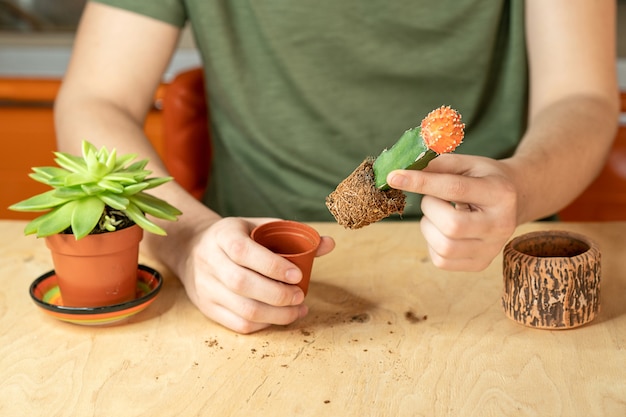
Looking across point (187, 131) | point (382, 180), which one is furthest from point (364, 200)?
point (187, 131)

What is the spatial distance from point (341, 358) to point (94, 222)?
0.34 m

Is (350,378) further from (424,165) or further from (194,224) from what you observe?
(194,224)

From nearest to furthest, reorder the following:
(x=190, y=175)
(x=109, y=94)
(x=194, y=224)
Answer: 1. (x=194, y=224)
2. (x=109, y=94)
3. (x=190, y=175)

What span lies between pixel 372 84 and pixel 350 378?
812 mm

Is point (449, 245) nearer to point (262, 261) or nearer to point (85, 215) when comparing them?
point (262, 261)

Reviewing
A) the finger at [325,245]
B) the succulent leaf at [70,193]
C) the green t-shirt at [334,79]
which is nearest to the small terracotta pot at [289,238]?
the finger at [325,245]

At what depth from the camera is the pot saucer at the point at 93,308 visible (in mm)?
1021

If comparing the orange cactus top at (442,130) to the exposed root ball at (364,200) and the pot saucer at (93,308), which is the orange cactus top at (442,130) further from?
the pot saucer at (93,308)

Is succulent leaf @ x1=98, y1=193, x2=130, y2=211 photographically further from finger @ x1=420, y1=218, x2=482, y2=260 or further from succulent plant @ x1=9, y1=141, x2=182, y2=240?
finger @ x1=420, y1=218, x2=482, y2=260

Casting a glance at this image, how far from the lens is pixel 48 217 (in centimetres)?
A: 100

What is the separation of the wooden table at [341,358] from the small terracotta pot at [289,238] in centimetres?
9

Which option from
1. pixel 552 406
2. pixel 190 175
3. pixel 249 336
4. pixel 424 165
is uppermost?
pixel 424 165

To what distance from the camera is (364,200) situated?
0.96 meters

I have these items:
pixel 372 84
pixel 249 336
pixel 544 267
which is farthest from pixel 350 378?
pixel 372 84
